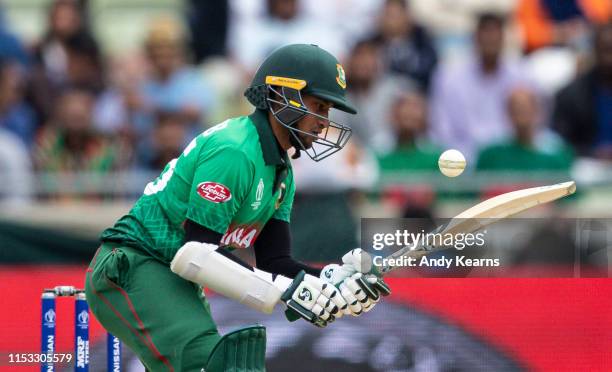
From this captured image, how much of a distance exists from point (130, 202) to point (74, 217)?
1.58 ft

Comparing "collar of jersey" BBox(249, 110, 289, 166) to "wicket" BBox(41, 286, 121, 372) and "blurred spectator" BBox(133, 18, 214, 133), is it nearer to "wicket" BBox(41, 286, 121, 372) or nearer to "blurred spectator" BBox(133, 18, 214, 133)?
"wicket" BBox(41, 286, 121, 372)

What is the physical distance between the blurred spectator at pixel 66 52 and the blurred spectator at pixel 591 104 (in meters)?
3.79

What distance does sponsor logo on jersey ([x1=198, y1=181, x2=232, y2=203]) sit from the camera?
4500 millimetres

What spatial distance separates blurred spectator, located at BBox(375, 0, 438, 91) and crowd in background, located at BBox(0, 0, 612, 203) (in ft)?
0.04

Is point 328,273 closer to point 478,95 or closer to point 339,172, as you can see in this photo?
point 339,172

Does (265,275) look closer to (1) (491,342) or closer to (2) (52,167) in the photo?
(1) (491,342)

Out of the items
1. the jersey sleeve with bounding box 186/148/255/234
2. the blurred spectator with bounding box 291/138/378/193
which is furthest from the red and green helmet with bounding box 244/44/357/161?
the blurred spectator with bounding box 291/138/378/193

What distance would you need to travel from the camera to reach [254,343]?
4.65 m

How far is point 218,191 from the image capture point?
451 centimetres

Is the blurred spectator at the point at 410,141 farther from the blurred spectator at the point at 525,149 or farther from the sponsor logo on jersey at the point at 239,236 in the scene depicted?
the sponsor logo on jersey at the point at 239,236

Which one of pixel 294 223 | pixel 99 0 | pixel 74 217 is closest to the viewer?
pixel 294 223

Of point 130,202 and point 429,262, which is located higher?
point 130,202

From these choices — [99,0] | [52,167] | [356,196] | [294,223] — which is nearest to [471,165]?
[356,196]

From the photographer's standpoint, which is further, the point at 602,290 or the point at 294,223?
the point at 294,223
